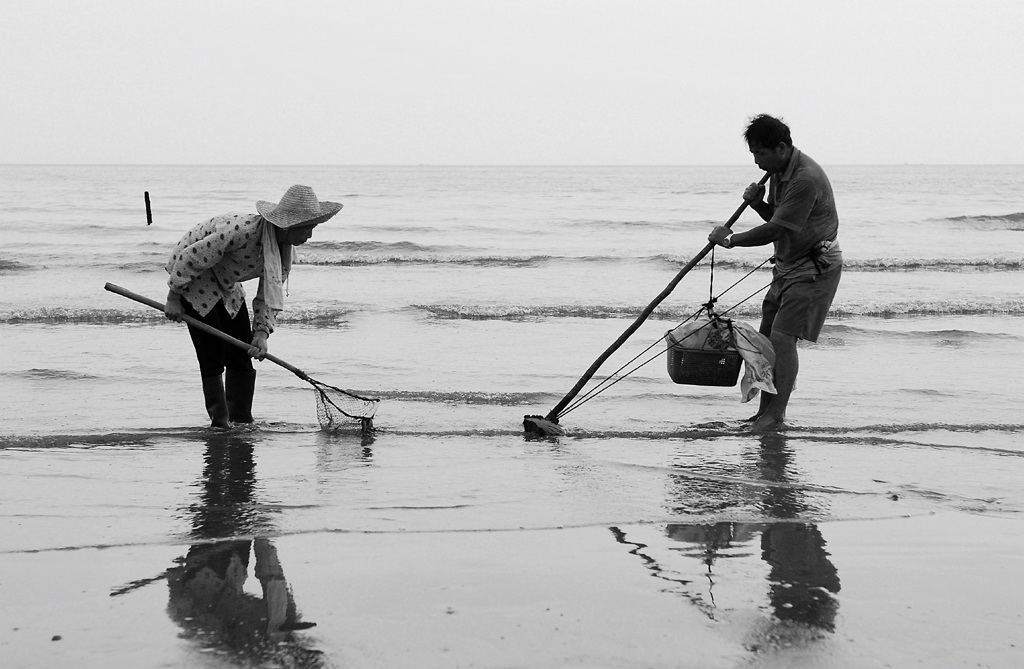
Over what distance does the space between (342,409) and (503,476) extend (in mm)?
1485

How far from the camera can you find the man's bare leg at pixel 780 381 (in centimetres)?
534

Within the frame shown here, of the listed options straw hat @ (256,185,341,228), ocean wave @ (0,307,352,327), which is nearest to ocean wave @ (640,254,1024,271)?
ocean wave @ (0,307,352,327)

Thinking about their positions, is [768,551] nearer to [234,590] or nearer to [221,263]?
[234,590]

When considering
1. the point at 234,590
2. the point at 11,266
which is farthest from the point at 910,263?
the point at 234,590

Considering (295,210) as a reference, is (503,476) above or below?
below

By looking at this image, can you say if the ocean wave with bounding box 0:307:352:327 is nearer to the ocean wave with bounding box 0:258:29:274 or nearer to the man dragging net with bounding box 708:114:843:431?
the man dragging net with bounding box 708:114:843:431

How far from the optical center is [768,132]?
4.94 meters

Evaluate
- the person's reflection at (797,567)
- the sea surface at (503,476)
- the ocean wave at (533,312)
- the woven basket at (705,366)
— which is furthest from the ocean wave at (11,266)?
the person's reflection at (797,567)

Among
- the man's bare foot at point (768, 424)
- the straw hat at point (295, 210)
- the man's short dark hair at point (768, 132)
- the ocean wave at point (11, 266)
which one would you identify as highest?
the man's short dark hair at point (768, 132)

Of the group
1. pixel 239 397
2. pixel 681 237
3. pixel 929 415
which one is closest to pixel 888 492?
pixel 929 415

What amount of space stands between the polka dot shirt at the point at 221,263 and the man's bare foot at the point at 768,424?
2722 mm

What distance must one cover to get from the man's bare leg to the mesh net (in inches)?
85.9

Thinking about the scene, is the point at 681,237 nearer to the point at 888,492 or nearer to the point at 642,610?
the point at 888,492

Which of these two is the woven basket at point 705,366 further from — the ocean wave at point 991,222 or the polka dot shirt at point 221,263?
the ocean wave at point 991,222
